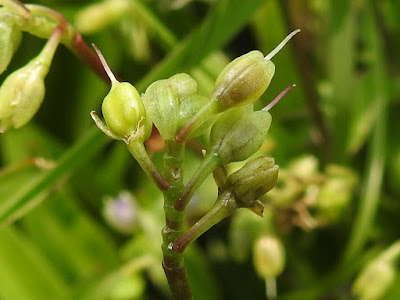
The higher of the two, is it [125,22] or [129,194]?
[125,22]

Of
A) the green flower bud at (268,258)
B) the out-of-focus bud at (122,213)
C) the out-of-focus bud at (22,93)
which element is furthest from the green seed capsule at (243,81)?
the out-of-focus bud at (122,213)

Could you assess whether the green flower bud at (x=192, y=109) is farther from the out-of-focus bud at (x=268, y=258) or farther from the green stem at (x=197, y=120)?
the out-of-focus bud at (x=268, y=258)

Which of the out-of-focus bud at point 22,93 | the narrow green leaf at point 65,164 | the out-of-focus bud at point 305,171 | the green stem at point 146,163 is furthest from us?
the out-of-focus bud at point 305,171

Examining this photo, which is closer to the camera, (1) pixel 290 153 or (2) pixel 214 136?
(2) pixel 214 136

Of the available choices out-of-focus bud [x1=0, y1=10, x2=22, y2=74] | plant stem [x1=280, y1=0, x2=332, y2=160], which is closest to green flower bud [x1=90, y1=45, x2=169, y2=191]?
out-of-focus bud [x1=0, y1=10, x2=22, y2=74]

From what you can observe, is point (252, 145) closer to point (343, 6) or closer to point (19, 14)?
point (19, 14)

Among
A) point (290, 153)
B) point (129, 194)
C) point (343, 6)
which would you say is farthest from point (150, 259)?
point (343, 6)

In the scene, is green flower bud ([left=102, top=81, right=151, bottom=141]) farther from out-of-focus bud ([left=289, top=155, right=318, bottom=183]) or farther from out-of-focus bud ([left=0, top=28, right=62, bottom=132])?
out-of-focus bud ([left=289, top=155, right=318, bottom=183])
